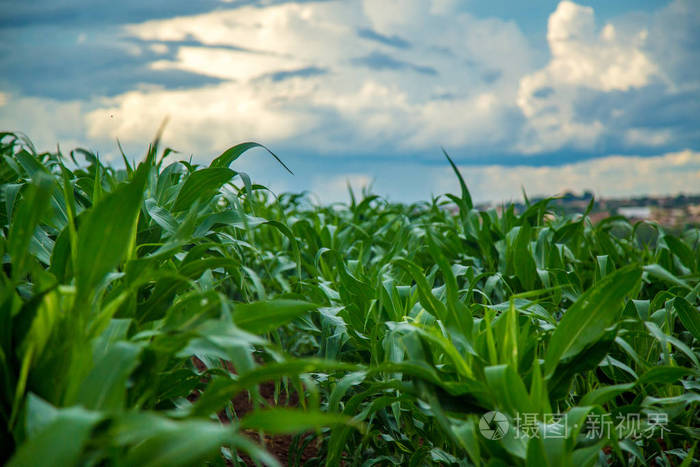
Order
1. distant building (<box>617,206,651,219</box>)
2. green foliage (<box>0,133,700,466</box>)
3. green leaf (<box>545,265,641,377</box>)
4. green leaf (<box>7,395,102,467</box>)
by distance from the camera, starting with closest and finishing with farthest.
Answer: green leaf (<box>7,395,102,467</box>) < green foliage (<box>0,133,700,466</box>) < green leaf (<box>545,265,641,377</box>) < distant building (<box>617,206,651,219</box>)

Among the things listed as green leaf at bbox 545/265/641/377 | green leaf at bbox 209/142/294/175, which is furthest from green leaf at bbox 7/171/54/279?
green leaf at bbox 545/265/641/377

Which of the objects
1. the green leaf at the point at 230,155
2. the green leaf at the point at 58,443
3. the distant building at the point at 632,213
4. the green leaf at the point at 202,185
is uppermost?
the green leaf at the point at 230,155

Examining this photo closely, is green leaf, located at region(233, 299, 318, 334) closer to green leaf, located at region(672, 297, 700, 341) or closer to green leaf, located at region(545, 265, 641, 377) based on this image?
green leaf, located at region(545, 265, 641, 377)

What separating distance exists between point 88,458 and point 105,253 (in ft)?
1.05

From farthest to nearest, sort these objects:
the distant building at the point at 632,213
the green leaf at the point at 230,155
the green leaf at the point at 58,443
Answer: the distant building at the point at 632,213
the green leaf at the point at 230,155
the green leaf at the point at 58,443

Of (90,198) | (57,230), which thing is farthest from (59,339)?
(90,198)

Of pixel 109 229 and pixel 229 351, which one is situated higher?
pixel 109 229

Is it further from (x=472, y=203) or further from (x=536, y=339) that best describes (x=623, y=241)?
(x=536, y=339)

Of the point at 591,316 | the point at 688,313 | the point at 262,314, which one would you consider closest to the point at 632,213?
the point at 688,313

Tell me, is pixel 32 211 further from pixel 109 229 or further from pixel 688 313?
pixel 688 313

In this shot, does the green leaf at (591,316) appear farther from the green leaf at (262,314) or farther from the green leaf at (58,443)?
the green leaf at (58,443)

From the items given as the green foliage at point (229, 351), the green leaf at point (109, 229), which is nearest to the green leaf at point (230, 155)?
A: the green foliage at point (229, 351)

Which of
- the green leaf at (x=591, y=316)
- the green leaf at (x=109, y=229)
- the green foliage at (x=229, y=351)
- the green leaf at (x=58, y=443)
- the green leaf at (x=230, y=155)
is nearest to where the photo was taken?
the green leaf at (x=58, y=443)

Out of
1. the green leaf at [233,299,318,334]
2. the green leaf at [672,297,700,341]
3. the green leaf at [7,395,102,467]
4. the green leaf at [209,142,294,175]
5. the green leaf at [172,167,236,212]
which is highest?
the green leaf at [209,142,294,175]
